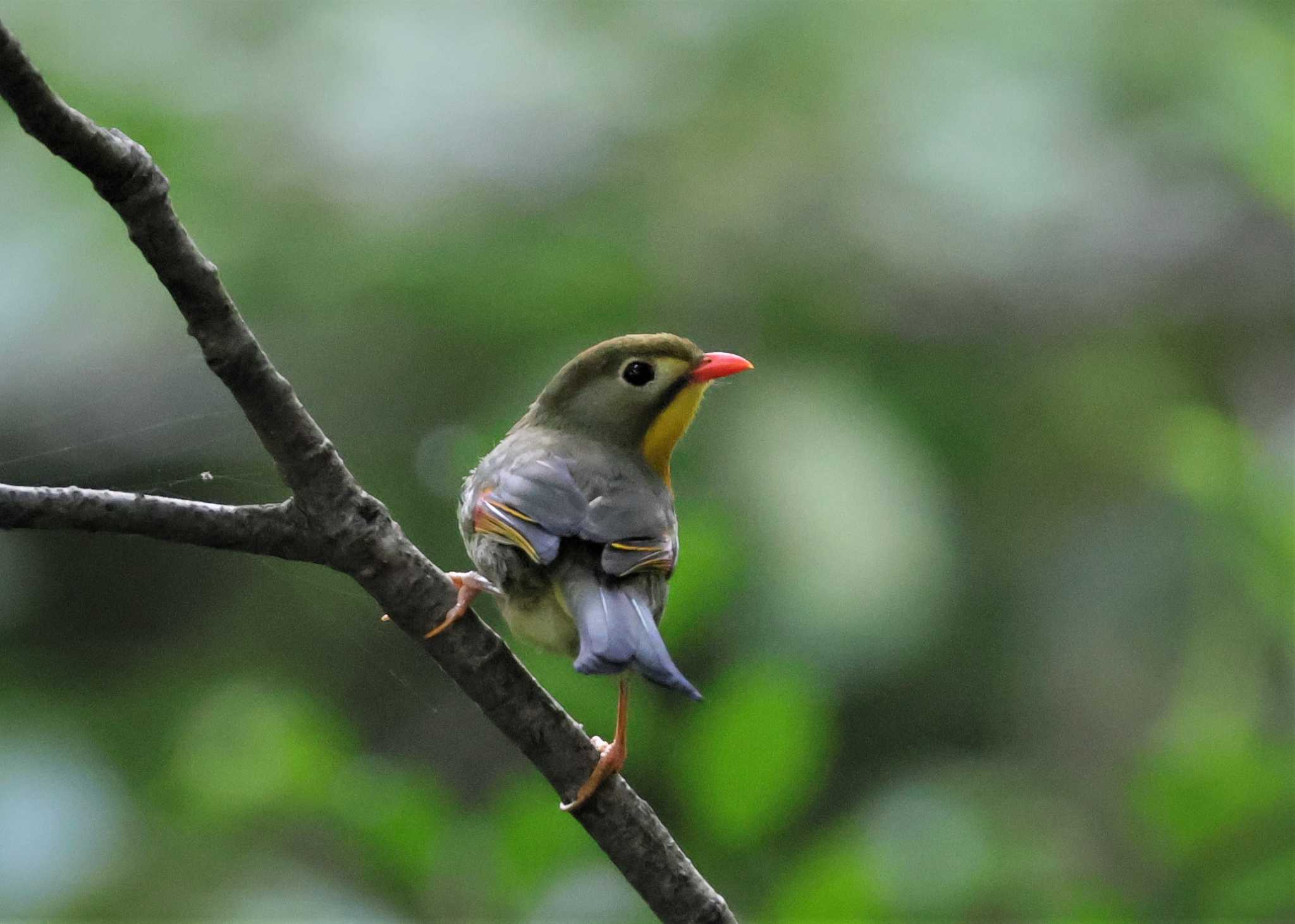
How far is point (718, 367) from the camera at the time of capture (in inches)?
108

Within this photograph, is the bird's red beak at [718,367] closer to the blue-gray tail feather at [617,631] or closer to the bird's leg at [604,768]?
the blue-gray tail feather at [617,631]

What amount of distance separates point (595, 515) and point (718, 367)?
1.61ft

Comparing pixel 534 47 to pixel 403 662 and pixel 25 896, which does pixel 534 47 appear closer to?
pixel 403 662

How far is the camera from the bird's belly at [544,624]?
235cm

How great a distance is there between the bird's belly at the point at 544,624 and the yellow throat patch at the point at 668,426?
53 cm

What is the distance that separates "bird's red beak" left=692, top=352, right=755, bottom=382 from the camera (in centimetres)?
274

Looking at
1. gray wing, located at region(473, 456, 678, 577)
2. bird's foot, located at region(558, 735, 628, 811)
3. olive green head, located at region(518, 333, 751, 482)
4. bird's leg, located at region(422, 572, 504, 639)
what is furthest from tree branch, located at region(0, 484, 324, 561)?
olive green head, located at region(518, 333, 751, 482)

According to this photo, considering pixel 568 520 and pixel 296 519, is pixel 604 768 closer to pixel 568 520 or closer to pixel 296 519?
pixel 296 519

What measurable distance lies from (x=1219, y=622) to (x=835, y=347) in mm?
1403

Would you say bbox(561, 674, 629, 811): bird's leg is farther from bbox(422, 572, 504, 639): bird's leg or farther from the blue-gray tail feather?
bbox(422, 572, 504, 639): bird's leg

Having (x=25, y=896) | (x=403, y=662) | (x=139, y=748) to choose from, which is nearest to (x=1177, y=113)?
(x=403, y=662)

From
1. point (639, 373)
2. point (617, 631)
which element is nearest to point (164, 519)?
point (617, 631)

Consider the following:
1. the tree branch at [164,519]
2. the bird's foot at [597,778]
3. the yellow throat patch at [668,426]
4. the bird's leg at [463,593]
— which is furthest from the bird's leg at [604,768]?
the yellow throat patch at [668,426]

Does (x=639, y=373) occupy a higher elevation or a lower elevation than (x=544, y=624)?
higher
